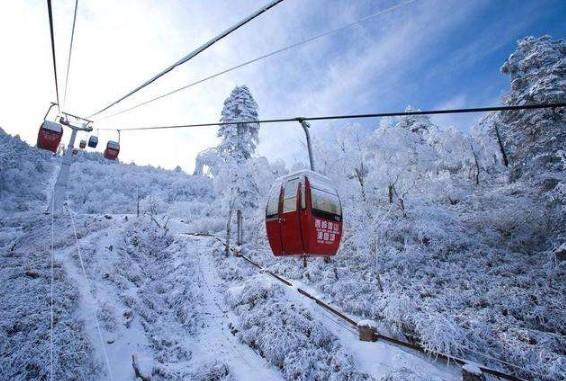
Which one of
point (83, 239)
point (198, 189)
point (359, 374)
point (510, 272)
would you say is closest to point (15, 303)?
point (83, 239)

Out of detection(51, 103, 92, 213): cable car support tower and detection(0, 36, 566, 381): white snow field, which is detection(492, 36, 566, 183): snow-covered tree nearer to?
detection(0, 36, 566, 381): white snow field

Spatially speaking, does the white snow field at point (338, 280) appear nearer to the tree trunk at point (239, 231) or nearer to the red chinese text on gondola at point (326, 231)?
the tree trunk at point (239, 231)

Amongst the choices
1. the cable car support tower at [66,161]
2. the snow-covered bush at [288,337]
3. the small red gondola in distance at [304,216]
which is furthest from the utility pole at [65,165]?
the small red gondola in distance at [304,216]

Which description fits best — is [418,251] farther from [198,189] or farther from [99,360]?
[198,189]

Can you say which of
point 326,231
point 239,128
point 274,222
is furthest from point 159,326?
point 239,128

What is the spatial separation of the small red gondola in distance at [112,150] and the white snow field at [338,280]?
554 cm

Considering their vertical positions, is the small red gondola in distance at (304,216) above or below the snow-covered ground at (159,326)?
above

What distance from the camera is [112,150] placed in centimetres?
1786

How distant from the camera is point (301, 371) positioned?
9508mm

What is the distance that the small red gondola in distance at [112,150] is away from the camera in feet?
58.2

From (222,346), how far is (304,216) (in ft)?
25.1

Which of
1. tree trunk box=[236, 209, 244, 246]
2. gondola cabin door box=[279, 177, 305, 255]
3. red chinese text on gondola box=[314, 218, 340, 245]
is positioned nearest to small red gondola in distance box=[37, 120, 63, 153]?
tree trunk box=[236, 209, 244, 246]

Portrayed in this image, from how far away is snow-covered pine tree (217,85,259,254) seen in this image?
2552 centimetres

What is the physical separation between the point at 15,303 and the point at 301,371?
10.2 meters
